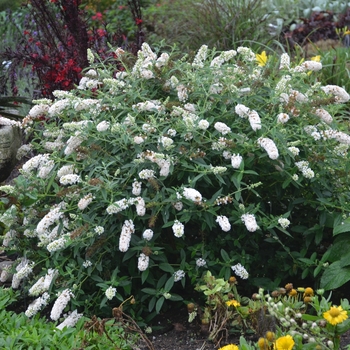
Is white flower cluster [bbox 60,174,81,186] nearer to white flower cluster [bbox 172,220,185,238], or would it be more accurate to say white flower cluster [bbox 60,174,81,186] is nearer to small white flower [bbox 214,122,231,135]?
white flower cluster [bbox 172,220,185,238]

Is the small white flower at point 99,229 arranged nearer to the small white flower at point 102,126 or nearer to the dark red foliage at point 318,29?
the small white flower at point 102,126

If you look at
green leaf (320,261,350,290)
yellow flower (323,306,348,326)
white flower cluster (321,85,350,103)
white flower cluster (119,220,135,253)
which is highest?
white flower cluster (321,85,350,103)

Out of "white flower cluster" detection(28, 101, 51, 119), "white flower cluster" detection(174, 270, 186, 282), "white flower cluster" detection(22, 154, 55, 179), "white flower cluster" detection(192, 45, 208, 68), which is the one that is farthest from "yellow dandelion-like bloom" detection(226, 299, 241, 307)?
"white flower cluster" detection(28, 101, 51, 119)

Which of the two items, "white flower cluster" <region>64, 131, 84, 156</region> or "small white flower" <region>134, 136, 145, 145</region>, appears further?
"white flower cluster" <region>64, 131, 84, 156</region>

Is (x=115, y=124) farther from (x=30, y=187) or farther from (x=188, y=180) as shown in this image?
(x=30, y=187)

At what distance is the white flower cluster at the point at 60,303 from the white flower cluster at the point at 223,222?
2.75 feet

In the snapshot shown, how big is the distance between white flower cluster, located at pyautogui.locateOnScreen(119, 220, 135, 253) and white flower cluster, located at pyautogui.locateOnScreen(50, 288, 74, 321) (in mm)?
417

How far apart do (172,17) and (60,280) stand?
7.88 m

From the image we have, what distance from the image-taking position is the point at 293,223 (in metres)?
3.95

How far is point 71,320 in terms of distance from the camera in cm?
346

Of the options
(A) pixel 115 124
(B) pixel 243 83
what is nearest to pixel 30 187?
(A) pixel 115 124

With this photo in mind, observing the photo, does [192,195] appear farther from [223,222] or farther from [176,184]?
[176,184]

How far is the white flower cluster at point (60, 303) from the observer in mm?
3397

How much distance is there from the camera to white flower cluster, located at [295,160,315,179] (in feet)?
11.4
